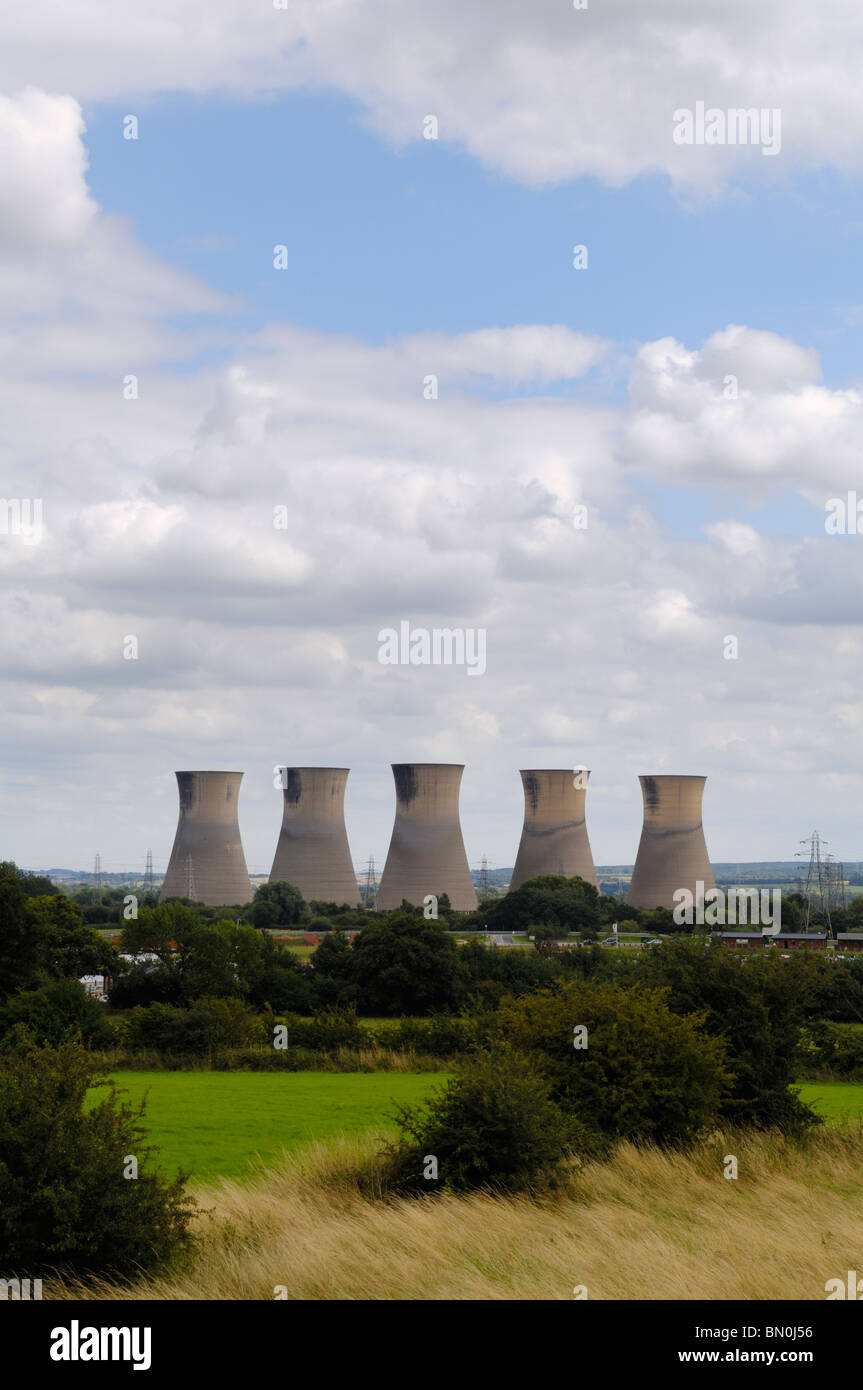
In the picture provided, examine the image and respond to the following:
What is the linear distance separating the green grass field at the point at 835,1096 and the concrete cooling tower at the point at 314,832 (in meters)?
31.9

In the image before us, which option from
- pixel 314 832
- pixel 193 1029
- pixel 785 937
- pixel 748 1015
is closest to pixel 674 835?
pixel 785 937

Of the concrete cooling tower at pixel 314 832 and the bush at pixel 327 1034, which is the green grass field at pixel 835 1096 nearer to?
the bush at pixel 327 1034

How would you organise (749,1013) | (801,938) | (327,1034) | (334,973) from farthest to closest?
(801,938) < (334,973) < (327,1034) < (749,1013)

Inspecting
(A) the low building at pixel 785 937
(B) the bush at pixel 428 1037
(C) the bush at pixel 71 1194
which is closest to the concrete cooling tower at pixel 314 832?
(A) the low building at pixel 785 937

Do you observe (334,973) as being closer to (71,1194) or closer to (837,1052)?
(837,1052)

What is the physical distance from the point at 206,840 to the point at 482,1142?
43783 millimetres

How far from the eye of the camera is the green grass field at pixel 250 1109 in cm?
1145

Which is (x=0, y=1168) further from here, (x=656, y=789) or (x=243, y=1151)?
(x=656, y=789)

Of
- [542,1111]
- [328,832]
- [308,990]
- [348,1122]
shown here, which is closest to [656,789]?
[328,832]

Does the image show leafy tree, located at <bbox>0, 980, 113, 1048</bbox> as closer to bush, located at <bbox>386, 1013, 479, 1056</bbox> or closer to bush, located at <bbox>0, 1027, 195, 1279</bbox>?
→ bush, located at <bbox>386, 1013, 479, 1056</bbox>

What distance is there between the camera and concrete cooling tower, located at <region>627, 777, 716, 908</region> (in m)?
51.0

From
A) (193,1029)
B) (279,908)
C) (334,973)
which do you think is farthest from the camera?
(279,908)

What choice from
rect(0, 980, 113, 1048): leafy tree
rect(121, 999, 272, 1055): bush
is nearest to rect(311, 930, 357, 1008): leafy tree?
rect(121, 999, 272, 1055): bush

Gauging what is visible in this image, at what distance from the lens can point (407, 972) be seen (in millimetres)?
29500
